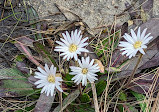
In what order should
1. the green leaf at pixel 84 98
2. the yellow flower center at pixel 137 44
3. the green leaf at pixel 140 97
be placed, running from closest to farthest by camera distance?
the yellow flower center at pixel 137 44 < the green leaf at pixel 84 98 < the green leaf at pixel 140 97

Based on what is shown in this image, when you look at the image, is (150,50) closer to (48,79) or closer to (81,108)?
(81,108)

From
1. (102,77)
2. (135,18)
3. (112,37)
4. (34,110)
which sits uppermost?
(135,18)

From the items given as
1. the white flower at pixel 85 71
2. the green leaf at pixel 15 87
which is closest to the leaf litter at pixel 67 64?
the green leaf at pixel 15 87

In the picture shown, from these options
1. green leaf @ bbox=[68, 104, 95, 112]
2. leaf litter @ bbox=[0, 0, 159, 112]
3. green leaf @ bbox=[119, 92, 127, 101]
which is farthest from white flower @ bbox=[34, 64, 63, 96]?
green leaf @ bbox=[119, 92, 127, 101]

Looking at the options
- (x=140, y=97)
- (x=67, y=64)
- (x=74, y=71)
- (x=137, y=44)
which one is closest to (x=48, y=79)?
(x=74, y=71)

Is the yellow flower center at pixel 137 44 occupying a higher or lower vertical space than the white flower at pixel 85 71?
higher

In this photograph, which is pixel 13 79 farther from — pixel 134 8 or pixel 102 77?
pixel 134 8

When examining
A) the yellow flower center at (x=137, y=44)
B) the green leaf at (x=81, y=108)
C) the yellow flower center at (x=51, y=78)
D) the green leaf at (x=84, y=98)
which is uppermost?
the yellow flower center at (x=137, y=44)

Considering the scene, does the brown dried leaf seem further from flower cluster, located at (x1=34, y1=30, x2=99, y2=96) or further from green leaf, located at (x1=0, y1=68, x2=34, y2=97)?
green leaf, located at (x1=0, y1=68, x2=34, y2=97)

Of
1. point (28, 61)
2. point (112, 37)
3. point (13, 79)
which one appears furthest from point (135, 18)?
point (13, 79)

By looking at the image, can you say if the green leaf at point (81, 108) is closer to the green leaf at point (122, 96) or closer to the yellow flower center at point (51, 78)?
the green leaf at point (122, 96)

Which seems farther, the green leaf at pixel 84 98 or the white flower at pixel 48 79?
the green leaf at pixel 84 98
